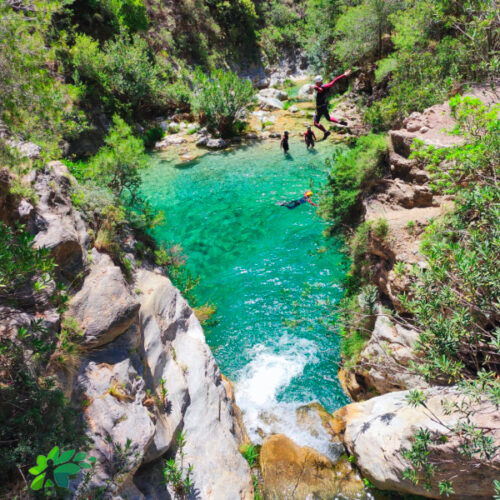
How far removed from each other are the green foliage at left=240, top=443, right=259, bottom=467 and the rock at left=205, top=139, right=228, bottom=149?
762 inches

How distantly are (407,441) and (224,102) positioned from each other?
22634mm

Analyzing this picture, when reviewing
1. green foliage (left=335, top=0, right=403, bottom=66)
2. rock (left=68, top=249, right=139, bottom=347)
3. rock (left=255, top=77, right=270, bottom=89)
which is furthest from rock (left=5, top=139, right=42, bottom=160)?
rock (left=255, top=77, right=270, bottom=89)

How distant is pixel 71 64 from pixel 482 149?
25106 mm

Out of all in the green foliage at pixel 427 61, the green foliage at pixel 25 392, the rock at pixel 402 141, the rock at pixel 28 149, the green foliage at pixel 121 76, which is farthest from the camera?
the green foliage at pixel 121 76

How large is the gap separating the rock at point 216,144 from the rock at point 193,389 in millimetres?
15508

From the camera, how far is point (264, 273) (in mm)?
11750

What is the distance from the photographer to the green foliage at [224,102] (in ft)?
72.2

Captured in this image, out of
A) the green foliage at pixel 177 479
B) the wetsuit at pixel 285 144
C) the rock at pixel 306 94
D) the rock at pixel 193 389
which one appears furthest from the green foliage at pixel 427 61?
the green foliage at pixel 177 479

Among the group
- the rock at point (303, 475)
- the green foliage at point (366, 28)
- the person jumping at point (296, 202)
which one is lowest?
the rock at point (303, 475)

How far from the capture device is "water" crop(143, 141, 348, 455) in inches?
327

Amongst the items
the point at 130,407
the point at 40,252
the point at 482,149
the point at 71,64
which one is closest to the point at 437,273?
the point at 482,149

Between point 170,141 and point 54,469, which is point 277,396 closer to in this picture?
point 54,469

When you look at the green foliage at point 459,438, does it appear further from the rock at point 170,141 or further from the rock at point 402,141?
the rock at point 170,141

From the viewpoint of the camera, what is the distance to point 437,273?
5230 mm
